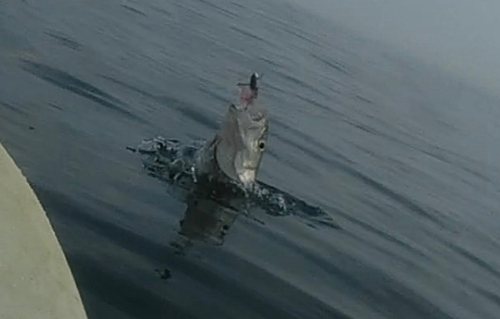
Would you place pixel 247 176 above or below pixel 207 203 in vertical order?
above

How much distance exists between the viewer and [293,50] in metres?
39.3

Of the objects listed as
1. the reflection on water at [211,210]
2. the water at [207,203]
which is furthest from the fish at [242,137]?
the water at [207,203]

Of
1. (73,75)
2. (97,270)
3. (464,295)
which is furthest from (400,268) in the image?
(73,75)

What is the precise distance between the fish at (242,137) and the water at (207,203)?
0.90 m

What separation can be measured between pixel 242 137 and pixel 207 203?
1215 mm

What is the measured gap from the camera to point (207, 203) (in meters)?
12.8

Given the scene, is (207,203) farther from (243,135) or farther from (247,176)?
(243,135)

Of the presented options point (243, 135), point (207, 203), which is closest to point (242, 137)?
point (243, 135)

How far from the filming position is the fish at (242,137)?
12.5 metres

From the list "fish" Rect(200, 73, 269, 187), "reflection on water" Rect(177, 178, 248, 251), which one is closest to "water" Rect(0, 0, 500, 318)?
"reflection on water" Rect(177, 178, 248, 251)

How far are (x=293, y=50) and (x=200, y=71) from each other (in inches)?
593

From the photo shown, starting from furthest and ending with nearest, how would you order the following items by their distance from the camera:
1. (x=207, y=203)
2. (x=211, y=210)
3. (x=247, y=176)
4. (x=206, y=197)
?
(x=247, y=176)
(x=206, y=197)
(x=207, y=203)
(x=211, y=210)

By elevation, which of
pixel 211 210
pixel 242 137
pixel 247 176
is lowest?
pixel 211 210

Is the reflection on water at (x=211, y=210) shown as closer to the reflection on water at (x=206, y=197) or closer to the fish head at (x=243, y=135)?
the reflection on water at (x=206, y=197)
